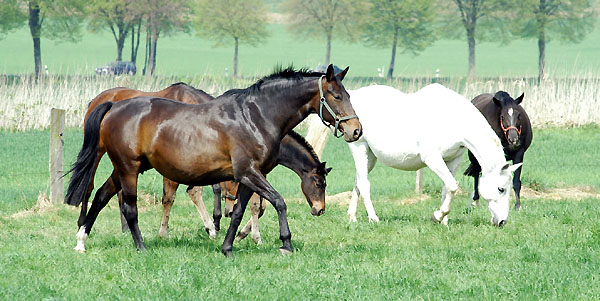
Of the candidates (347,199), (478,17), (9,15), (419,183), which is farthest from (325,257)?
(478,17)

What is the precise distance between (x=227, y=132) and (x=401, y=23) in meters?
66.2

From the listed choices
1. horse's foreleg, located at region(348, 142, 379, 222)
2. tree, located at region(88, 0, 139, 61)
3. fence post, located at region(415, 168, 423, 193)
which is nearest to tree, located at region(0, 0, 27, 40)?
tree, located at region(88, 0, 139, 61)

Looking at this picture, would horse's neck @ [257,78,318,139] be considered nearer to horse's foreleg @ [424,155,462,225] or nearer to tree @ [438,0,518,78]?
horse's foreleg @ [424,155,462,225]

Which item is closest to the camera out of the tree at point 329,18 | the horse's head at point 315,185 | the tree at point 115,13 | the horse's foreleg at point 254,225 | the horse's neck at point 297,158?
the horse's head at point 315,185

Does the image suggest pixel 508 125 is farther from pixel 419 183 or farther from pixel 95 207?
pixel 95 207

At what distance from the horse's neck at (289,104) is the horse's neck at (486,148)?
2887mm

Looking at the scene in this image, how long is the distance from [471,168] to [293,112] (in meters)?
6.15

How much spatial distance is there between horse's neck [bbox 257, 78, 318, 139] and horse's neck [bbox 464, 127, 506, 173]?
2887 millimetres

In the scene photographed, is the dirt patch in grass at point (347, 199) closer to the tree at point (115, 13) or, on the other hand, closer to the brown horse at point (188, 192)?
the brown horse at point (188, 192)

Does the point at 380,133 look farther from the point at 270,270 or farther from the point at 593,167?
the point at 593,167

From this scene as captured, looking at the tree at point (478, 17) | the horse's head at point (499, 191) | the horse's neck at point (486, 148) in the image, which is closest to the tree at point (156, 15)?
the tree at point (478, 17)

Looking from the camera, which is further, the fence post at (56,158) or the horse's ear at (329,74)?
the fence post at (56,158)

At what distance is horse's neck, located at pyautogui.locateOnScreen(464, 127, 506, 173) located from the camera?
424 inches

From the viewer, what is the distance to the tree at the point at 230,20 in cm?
8100
